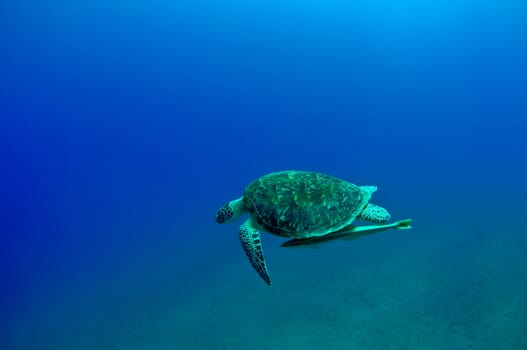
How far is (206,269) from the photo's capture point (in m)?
10.0

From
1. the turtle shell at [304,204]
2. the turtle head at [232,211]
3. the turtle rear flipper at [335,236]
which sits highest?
the turtle head at [232,211]

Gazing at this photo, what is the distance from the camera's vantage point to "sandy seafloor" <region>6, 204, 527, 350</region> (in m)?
5.91

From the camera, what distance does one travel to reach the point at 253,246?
3230mm

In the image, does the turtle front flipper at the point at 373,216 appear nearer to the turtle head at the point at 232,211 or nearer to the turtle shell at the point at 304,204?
the turtle shell at the point at 304,204

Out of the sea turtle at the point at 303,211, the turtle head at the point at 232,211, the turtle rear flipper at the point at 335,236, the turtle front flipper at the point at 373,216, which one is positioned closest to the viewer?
the turtle rear flipper at the point at 335,236

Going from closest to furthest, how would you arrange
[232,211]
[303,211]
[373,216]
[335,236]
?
[335,236]
[303,211]
[373,216]
[232,211]

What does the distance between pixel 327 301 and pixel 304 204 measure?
184 inches

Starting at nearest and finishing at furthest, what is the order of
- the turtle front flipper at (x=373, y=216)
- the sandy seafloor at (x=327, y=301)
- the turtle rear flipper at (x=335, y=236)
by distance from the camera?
the turtle rear flipper at (x=335, y=236), the turtle front flipper at (x=373, y=216), the sandy seafloor at (x=327, y=301)

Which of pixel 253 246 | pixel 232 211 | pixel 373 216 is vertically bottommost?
pixel 373 216

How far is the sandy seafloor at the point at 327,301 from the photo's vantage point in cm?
591

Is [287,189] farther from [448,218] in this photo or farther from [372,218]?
[448,218]

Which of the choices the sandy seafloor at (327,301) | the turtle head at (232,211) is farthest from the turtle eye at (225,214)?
the sandy seafloor at (327,301)

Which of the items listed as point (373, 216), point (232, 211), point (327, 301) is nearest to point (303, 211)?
point (373, 216)

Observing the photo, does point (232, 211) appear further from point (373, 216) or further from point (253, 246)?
point (373, 216)
